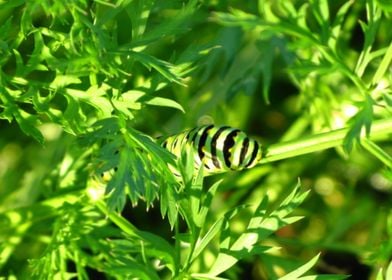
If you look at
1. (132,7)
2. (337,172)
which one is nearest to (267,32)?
(132,7)

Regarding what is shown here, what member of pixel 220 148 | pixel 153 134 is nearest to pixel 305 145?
pixel 220 148

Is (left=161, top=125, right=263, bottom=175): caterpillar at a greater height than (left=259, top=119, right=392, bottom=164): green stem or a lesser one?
greater

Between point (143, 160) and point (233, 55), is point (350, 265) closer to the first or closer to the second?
point (233, 55)

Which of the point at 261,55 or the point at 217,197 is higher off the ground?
the point at 261,55

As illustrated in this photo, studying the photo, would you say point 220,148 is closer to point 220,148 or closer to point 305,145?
point 220,148

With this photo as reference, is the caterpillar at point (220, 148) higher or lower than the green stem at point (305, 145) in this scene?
higher
